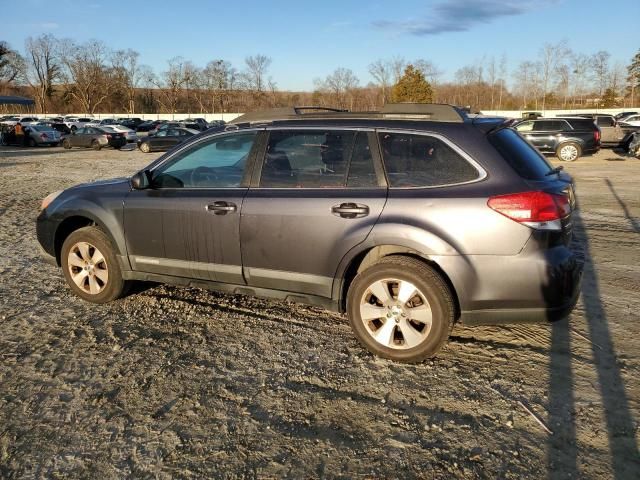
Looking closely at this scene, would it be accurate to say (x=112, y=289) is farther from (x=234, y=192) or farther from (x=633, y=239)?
(x=633, y=239)

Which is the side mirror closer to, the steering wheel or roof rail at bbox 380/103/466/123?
the steering wheel

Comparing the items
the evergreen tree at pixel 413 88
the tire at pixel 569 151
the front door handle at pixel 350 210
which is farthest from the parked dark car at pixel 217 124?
the evergreen tree at pixel 413 88

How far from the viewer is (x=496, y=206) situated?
3.18 m

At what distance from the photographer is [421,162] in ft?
11.4

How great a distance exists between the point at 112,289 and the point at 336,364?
7.75 ft

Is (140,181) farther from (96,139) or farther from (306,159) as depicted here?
(96,139)

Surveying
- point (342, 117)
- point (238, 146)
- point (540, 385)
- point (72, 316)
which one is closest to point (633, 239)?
point (540, 385)

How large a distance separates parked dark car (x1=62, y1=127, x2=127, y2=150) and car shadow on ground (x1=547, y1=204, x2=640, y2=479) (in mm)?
29734

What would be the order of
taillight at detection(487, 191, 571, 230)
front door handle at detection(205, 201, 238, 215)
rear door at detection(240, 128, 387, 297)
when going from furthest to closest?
1. front door handle at detection(205, 201, 238, 215)
2. rear door at detection(240, 128, 387, 297)
3. taillight at detection(487, 191, 571, 230)

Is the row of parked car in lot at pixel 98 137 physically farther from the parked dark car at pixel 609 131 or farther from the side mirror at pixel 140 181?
the side mirror at pixel 140 181

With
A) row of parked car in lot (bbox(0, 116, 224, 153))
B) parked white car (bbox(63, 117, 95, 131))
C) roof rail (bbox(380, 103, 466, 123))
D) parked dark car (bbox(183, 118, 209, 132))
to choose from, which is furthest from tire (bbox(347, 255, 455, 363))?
parked white car (bbox(63, 117, 95, 131))

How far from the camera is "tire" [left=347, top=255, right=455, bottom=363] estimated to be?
336cm

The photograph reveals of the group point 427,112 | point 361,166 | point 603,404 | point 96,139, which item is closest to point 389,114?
point 427,112

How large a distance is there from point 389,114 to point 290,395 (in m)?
2.18
